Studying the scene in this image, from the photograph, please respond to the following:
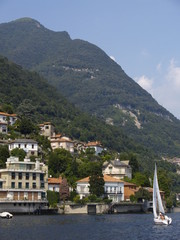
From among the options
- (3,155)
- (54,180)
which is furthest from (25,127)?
(54,180)

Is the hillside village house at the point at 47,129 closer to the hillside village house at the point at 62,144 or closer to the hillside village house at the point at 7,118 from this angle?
the hillside village house at the point at 62,144

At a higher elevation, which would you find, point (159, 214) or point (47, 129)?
point (47, 129)

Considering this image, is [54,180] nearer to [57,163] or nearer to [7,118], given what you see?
[57,163]

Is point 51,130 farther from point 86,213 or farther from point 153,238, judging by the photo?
point 153,238

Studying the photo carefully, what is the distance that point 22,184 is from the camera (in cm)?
13025

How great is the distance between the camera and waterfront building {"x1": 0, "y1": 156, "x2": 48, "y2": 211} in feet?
419

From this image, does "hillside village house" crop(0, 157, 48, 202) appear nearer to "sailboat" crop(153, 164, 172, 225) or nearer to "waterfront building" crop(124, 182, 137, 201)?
"sailboat" crop(153, 164, 172, 225)

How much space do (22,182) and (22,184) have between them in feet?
1.52

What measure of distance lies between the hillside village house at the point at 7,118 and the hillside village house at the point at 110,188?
43145 millimetres

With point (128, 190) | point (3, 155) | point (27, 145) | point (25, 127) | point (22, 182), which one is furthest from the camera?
point (25, 127)

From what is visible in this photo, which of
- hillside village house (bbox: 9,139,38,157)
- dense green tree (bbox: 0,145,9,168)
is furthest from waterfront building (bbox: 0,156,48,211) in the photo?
hillside village house (bbox: 9,139,38,157)

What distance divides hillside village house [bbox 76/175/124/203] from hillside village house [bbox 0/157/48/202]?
46.2ft

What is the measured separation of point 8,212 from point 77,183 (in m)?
26.7

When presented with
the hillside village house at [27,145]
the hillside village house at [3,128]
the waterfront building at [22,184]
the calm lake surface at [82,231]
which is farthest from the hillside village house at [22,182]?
the hillside village house at [3,128]
